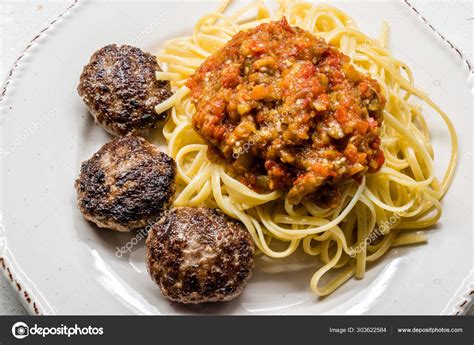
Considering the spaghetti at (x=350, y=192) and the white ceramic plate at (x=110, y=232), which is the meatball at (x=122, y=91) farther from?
the white ceramic plate at (x=110, y=232)

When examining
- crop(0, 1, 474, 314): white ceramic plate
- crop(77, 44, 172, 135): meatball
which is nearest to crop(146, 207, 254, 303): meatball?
crop(0, 1, 474, 314): white ceramic plate

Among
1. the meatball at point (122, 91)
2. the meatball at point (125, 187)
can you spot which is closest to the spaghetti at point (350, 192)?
the meatball at point (122, 91)

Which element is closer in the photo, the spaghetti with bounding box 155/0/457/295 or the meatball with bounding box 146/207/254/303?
the meatball with bounding box 146/207/254/303

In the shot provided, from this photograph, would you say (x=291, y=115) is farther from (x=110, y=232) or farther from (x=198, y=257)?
(x=110, y=232)

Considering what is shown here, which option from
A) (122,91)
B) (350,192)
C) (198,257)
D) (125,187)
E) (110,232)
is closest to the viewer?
(198,257)

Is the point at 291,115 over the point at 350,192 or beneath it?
over

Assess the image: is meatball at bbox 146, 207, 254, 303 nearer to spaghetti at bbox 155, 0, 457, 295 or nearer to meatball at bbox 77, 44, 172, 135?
spaghetti at bbox 155, 0, 457, 295

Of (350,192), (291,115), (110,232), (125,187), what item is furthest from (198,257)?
(350,192)

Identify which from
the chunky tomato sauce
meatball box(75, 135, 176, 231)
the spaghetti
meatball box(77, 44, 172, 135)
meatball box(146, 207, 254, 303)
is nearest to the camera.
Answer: meatball box(146, 207, 254, 303)
